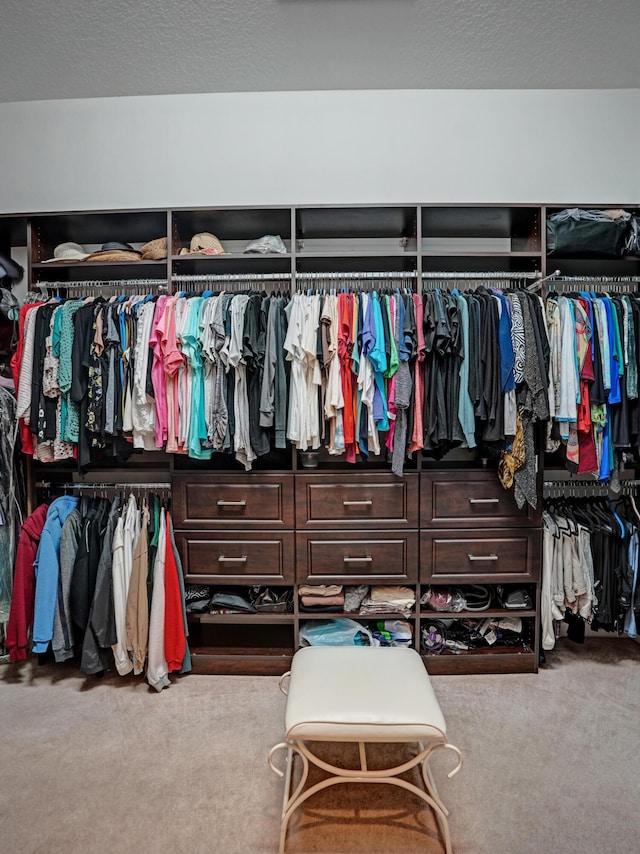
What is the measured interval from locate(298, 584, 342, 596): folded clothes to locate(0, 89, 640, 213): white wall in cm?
214

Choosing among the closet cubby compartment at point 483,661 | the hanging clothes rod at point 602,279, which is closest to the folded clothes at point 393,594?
the closet cubby compartment at point 483,661

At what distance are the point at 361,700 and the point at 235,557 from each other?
43.2 inches

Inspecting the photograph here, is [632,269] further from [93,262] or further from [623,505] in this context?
[93,262]

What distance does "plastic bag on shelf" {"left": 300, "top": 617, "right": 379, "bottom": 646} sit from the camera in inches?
92.4

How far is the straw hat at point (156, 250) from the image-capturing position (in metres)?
2.39

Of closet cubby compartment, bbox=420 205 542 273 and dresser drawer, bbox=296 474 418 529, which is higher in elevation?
closet cubby compartment, bbox=420 205 542 273

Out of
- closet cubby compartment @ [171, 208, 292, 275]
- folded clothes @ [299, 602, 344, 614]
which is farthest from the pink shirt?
folded clothes @ [299, 602, 344, 614]

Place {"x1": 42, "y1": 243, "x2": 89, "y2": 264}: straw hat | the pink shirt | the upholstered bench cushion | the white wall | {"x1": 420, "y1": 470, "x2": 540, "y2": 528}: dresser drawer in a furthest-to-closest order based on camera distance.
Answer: the white wall → {"x1": 42, "y1": 243, "x2": 89, "y2": 264}: straw hat → {"x1": 420, "y1": 470, "x2": 540, "y2": 528}: dresser drawer → the pink shirt → the upholstered bench cushion

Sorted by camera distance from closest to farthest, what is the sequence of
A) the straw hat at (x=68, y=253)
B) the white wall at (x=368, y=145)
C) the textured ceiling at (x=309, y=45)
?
the textured ceiling at (x=309, y=45), the straw hat at (x=68, y=253), the white wall at (x=368, y=145)

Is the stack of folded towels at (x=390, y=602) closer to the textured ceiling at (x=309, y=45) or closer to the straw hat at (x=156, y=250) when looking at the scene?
the straw hat at (x=156, y=250)

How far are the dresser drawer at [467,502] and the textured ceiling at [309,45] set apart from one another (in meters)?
2.12

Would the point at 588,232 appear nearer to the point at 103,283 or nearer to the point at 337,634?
the point at 337,634

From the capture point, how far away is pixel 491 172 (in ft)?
8.56

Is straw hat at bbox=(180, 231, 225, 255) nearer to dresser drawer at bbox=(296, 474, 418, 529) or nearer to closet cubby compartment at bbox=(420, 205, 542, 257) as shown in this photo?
closet cubby compartment at bbox=(420, 205, 542, 257)
